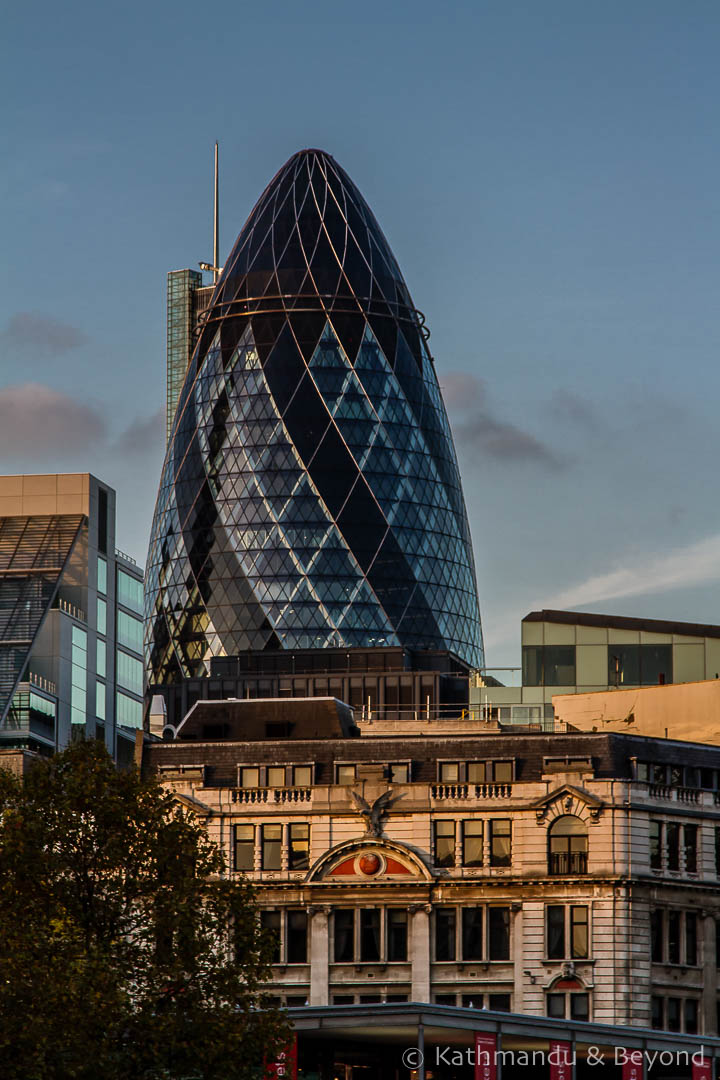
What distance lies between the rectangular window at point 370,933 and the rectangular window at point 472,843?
379cm

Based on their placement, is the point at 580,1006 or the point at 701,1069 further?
the point at 580,1006

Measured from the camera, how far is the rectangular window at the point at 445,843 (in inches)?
3388

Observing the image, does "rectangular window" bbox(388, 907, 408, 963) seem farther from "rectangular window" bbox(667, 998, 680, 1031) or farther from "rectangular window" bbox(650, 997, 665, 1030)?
"rectangular window" bbox(667, 998, 680, 1031)

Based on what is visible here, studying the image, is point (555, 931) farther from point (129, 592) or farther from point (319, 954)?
point (129, 592)

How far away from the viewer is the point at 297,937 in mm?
85562

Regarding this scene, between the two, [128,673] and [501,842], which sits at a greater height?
→ [128,673]

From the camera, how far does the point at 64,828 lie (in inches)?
2437

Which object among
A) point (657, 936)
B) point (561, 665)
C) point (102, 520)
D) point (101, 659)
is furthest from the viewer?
point (102, 520)

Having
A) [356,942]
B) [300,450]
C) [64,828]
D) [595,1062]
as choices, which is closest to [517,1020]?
[595,1062]

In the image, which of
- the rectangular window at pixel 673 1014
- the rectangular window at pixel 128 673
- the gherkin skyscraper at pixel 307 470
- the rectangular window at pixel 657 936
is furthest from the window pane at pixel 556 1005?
the gherkin skyscraper at pixel 307 470

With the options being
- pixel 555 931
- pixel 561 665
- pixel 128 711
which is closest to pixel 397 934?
pixel 555 931

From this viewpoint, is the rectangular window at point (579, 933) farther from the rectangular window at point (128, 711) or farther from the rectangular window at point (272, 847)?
the rectangular window at point (128, 711)

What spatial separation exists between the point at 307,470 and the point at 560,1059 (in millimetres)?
117428

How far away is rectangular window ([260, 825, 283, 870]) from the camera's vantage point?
285 feet
